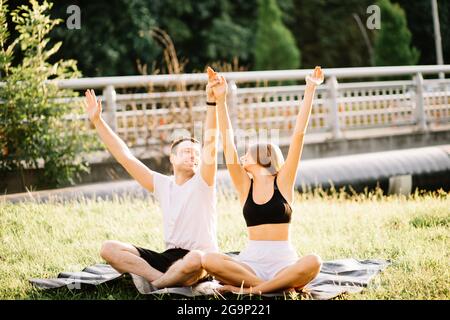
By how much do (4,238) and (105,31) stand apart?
14665mm

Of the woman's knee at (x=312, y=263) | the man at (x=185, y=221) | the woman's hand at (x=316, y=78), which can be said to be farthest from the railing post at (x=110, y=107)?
the woman's knee at (x=312, y=263)

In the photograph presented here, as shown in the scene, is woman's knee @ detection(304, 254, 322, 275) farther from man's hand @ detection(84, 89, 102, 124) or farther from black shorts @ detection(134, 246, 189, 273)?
man's hand @ detection(84, 89, 102, 124)

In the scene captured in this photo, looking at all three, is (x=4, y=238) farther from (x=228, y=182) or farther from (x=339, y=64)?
(x=339, y=64)

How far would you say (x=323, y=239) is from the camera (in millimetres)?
5809

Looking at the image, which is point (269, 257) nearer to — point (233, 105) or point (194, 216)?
point (194, 216)

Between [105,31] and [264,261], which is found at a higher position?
[105,31]

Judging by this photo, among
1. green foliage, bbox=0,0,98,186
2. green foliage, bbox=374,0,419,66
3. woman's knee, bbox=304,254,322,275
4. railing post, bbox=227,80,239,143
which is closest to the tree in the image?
green foliage, bbox=374,0,419,66

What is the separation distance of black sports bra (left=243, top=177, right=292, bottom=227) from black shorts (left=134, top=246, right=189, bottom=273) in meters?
0.52

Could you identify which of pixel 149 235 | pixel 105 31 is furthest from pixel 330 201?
pixel 105 31

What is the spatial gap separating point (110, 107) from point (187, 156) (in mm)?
5054

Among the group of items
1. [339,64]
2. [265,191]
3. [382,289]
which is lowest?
[382,289]

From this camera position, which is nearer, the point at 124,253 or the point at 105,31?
the point at 124,253

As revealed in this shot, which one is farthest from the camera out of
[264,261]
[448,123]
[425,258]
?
[448,123]

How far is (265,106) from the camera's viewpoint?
10.7 m
